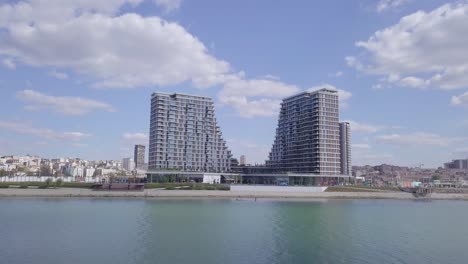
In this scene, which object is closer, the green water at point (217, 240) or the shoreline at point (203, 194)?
the green water at point (217, 240)

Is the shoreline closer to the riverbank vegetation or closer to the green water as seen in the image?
the riverbank vegetation

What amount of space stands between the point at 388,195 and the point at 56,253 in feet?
476

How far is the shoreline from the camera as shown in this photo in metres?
119

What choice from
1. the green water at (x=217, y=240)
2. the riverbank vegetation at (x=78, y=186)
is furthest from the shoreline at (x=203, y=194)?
the green water at (x=217, y=240)

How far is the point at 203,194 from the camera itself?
13825 cm

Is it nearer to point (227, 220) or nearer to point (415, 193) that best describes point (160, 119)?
point (415, 193)

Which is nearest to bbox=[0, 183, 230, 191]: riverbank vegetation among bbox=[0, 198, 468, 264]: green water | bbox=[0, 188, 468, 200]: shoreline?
bbox=[0, 188, 468, 200]: shoreline

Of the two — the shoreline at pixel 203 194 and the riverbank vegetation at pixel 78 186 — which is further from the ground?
the riverbank vegetation at pixel 78 186

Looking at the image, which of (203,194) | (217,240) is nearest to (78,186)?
(203,194)

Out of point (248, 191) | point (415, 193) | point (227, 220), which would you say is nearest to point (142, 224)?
point (227, 220)

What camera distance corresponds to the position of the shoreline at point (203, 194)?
119 m

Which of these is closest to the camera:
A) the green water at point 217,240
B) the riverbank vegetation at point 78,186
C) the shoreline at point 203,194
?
the green water at point 217,240

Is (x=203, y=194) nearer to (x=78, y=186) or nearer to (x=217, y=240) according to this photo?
(x=78, y=186)

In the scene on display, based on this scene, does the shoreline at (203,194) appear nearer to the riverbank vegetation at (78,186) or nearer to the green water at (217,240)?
the riverbank vegetation at (78,186)
